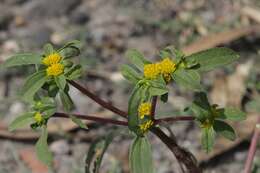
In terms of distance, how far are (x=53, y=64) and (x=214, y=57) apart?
1.65 ft

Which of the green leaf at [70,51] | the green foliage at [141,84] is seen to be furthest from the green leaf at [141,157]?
the green leaf at [70,51]

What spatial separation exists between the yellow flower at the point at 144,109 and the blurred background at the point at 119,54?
978mm

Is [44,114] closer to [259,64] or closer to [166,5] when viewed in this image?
[259,64]

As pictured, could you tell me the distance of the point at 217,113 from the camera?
77.7 inches

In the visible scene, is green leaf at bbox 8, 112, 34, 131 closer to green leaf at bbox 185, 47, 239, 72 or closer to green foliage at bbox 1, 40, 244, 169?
green foliage at bbox 1, 40, 244, 169

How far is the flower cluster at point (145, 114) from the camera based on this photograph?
191 cm

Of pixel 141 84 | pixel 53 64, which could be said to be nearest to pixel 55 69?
pixel 53 64

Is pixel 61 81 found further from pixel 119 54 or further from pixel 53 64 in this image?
pixel 119 54

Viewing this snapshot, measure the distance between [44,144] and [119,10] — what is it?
2.33 m

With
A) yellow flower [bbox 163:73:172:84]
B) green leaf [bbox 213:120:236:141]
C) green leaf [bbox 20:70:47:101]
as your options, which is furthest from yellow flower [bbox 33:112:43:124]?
green leaf [bbox 213:120:236:141]

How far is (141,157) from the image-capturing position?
6.18 ft

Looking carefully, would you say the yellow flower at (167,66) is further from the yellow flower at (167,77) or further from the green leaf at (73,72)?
the green leaf at (73,72)

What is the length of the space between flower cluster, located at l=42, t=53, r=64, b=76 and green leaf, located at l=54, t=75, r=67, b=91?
0.01 metres

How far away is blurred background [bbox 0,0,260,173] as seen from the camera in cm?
322
